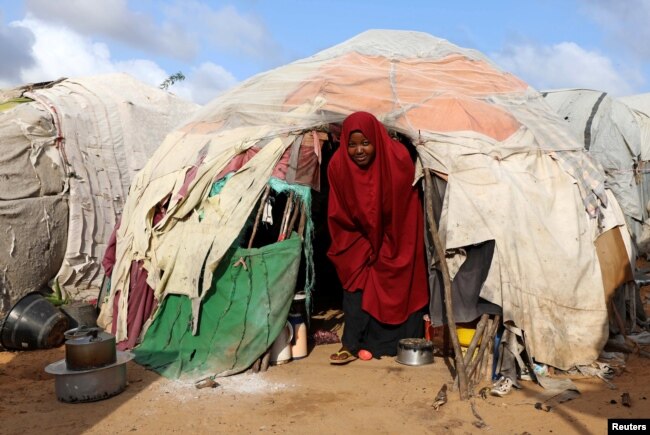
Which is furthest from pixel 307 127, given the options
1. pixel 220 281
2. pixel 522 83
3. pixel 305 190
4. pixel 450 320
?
pixel 522 83

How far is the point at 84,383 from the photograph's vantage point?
3938 mm

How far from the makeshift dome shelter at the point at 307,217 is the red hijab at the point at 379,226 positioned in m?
0.25

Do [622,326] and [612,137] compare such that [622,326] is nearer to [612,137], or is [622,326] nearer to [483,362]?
[483,362]

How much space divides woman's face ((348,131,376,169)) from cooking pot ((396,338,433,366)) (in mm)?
1441

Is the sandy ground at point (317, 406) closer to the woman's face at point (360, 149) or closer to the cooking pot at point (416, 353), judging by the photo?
the cooking pot at point (416, 353)

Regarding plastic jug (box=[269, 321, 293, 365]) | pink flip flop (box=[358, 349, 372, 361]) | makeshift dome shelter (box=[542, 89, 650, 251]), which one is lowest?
pink flip flop (box=[358, 349, 372, 361])

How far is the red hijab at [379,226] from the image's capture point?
466 cm

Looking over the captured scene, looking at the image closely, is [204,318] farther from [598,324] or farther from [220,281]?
[598,324]

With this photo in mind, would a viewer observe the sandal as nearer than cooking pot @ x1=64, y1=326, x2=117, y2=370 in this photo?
No

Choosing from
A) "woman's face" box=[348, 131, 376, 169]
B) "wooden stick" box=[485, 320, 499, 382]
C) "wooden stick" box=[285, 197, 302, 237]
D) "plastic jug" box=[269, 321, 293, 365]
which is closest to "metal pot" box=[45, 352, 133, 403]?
"plastic jug" box=[269, 321, 293, 365]

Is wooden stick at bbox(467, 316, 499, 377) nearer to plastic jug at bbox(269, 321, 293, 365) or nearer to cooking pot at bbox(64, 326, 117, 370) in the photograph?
plastic jug at bbox(269, 321, 293, 365)

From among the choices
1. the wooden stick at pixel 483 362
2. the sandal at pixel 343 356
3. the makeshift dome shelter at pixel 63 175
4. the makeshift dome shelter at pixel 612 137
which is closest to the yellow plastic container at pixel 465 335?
the wooden stick at pixel 483 362

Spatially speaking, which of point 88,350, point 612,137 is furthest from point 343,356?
point 612,137

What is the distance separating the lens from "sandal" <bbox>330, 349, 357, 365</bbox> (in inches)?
187
